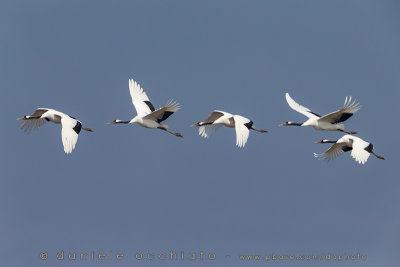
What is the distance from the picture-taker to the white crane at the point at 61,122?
41.8m

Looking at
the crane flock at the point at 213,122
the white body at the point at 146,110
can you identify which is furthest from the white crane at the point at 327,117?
the white body at the point at 146,110

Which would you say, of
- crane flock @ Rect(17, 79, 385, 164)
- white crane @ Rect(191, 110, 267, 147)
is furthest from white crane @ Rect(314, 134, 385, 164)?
white crane @ Rect(191, 110, 267, 147)

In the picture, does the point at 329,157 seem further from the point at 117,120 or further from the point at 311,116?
the point at 117,120

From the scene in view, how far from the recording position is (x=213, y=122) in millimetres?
47469

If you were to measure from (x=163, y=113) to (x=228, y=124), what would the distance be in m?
2.97

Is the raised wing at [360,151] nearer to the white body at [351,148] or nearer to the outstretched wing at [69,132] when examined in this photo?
the white body at [351,148]

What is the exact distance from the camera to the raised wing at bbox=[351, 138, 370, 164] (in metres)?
42.5

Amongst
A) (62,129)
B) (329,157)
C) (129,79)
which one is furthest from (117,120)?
(329,157)

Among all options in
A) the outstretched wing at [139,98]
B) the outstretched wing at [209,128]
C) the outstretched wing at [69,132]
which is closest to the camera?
the outstretched wing at [69,132]

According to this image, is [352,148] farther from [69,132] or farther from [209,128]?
[69,132]

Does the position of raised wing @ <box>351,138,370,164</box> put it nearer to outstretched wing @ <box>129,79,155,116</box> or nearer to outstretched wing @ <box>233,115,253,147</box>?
outstretched wing @ <box>233,115,253,147</box>

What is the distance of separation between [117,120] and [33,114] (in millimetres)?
3591

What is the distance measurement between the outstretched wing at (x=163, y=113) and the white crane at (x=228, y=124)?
249cm

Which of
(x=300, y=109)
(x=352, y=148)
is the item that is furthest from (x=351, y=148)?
(x=300, y=109)
